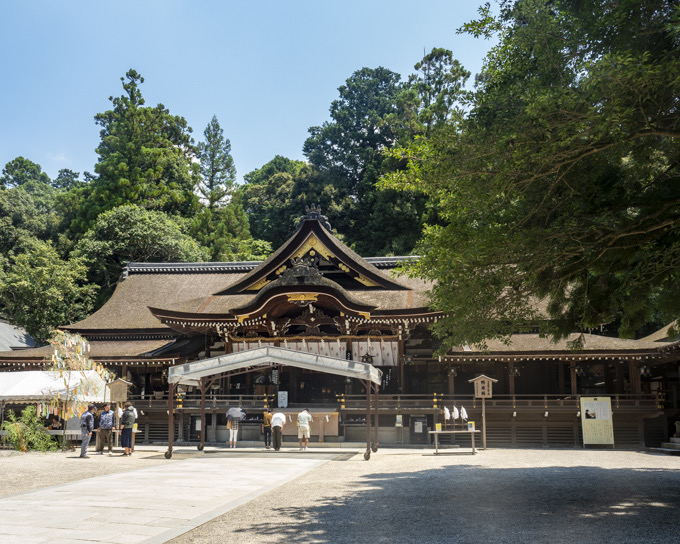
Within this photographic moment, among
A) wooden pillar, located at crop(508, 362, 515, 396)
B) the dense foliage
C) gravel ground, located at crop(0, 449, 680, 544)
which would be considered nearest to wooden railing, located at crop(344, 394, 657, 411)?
wooden pillar, located at crop(508, 362, 515, 396)

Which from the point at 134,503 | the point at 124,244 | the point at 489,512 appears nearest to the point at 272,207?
the point at 124,244

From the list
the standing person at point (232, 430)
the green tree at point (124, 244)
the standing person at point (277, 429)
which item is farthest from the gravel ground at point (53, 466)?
the green tree at point (124, 244)

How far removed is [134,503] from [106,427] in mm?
10843

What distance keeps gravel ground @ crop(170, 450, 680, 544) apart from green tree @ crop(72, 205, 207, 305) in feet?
99.5

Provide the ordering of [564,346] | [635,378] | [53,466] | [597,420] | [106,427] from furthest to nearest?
[564,346], [635,378], [597,420], [106,427], [53,466]

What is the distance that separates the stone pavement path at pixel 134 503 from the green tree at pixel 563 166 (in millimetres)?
4872

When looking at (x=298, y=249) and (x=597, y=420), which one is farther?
(x=298, y=249)

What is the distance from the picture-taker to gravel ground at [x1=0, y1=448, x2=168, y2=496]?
1130 centimetres

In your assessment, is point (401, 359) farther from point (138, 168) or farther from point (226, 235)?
point (138, 168)

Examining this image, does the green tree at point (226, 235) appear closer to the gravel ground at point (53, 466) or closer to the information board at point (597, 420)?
the gravel ground at point (53, 466)

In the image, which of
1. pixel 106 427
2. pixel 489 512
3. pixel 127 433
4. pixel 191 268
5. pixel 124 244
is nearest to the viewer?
pixel 489 512

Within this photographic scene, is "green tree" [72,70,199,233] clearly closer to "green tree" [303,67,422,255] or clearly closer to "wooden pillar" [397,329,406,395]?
"green tree" [303,67,422,255]

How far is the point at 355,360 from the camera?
24.6m

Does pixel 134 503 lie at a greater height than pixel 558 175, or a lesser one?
lesser
